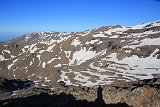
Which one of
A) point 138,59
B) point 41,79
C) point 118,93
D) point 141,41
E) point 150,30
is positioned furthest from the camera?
point 150,30

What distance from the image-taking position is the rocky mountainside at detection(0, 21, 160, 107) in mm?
113125

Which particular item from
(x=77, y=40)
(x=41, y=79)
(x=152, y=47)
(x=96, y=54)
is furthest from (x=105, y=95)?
(x=77, y=40)

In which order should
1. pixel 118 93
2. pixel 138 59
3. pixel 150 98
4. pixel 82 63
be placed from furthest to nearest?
pixel 82 63 < pixel 138 59 < pixel 118 93 < pixel 150 98

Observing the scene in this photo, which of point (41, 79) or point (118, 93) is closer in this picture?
point (118, 93)

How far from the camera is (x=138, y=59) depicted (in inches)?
5305

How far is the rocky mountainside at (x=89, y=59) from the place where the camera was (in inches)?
4454

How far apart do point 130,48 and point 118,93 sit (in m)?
118

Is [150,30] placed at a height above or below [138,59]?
above

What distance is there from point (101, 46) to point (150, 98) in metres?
137

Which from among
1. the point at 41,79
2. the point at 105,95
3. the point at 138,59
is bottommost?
the point at 41,79

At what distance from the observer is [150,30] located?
575 ft

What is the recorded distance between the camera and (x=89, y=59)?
491 ft

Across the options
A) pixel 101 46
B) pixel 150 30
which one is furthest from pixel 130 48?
pixel 150 30

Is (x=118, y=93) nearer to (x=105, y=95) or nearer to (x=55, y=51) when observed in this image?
(x=105, y=95)
